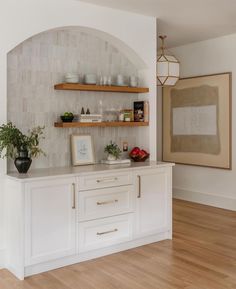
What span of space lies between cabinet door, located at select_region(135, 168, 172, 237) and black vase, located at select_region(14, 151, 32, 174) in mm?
1187

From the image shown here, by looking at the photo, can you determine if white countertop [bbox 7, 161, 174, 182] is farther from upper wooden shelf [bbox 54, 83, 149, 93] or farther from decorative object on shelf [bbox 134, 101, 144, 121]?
upper wooden shelf [bbox 54, 83, 149, 93]

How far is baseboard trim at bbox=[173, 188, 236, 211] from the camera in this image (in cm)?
589

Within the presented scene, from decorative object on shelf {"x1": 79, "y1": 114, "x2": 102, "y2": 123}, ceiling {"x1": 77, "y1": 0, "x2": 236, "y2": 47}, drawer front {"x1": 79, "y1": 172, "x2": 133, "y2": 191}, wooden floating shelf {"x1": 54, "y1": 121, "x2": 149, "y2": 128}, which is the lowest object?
drawer front {"x1": 79, "y1": 172, "x2": 133, "y2": 191}

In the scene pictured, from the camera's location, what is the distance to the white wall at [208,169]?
5832 millimetres

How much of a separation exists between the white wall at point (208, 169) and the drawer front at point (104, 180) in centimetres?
242

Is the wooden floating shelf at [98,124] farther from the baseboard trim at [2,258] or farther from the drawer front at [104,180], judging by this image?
the baseboard trim at [2,258]

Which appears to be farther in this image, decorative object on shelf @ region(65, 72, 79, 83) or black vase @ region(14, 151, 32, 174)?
decorative object on shelf @ region(65, 72, 79, 83)

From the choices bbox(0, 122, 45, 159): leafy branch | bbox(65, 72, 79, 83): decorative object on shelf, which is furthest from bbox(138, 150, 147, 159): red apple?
bbox(0, 122, 45, 159): leafy branch

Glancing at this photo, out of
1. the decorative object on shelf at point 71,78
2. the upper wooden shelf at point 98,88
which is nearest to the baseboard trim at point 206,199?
the upper wooden shelf at point 98,88

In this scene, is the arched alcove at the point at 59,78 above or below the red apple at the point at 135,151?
above

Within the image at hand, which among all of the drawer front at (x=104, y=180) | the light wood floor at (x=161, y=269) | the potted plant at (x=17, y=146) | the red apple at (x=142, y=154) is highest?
the potted plant at (x=17, y=146)

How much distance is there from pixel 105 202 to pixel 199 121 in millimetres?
2904

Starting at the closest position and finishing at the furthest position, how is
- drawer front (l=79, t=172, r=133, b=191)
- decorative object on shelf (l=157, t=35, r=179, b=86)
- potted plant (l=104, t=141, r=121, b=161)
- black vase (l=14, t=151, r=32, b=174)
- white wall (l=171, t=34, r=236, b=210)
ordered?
black vase (l=14, t=151, r=32, b=174), drawer front (l=79, t=172, r=133, b=191), potted plant (l=104, t=141, r=121, b=161), decorative object on shelf (l=157, t=35, r=179, b=86), white wall (l=171, t=34, r=236, b=210)

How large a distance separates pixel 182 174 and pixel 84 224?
3235 millimetres
